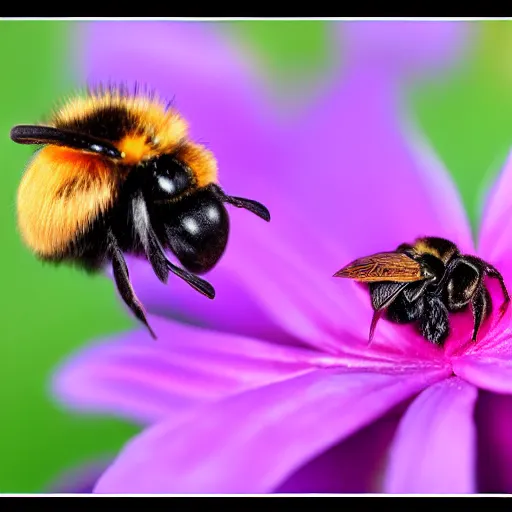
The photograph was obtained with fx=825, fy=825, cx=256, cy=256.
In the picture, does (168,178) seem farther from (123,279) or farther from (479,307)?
(479,307)

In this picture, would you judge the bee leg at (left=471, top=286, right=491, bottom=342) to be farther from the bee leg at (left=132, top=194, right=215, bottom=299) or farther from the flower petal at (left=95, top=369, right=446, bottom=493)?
the bee leg at (left=132, top=194, right=215, bottom=299)

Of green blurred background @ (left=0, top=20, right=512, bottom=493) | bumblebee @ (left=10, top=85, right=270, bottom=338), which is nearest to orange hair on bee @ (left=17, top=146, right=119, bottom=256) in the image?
bumblebee @ (left=10, top=85, right=270, bottom=338)

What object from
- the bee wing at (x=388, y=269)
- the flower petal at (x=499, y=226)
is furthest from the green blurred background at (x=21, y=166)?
the bee wing at (x=388, y=269)

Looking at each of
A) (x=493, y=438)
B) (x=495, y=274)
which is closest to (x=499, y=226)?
(x=495, y=274)

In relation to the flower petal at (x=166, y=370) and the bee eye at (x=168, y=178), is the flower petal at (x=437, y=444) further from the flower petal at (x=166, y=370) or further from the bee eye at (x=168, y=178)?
the bee eye at (x=168, y=178)

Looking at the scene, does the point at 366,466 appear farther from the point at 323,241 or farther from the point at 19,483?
the point at 19,483

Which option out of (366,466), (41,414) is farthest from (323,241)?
(41,414)
